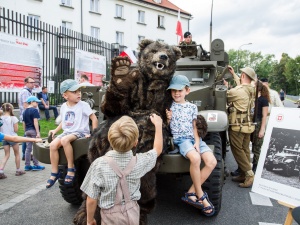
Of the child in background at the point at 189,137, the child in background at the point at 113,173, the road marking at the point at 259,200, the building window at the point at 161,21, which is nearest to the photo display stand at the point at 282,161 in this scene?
the child in background at the point at 189,137

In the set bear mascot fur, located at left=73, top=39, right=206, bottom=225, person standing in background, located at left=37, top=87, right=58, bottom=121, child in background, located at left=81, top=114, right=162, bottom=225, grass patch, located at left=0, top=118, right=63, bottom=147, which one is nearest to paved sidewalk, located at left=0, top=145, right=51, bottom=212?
bear mascot fur, located at left=73, top=39, right=206, bottom=225

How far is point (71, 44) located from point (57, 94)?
2.05m

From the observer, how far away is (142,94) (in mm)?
3428

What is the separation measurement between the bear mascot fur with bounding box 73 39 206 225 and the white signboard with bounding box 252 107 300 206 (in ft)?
2.34

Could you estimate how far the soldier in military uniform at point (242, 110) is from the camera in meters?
4.88

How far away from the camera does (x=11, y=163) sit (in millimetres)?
6199

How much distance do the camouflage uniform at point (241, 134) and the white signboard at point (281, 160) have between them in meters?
1.72

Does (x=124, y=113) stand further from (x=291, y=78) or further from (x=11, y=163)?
(x=291, y=78)

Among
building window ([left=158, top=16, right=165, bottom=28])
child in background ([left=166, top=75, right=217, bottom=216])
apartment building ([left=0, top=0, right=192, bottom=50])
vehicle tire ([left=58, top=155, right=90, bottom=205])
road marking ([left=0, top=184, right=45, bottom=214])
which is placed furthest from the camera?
building window ([left=158, top=16, right=165, bottom=28])

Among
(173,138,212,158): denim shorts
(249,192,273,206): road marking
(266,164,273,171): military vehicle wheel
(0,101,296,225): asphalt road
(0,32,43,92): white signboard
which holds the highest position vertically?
(0,32,43,92): white signboard

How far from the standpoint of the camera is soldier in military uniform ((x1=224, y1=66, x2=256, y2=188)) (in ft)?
16.0

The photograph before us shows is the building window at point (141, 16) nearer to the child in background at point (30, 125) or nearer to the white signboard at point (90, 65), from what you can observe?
the white signboard at point (90, 65)

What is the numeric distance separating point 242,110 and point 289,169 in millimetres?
2068

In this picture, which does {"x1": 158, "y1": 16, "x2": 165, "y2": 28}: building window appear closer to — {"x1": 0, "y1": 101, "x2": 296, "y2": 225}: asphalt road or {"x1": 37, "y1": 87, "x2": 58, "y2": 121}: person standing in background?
{"x1": 37, "y1": 87, "x2": 58, "y2": 121}: person standing in background
